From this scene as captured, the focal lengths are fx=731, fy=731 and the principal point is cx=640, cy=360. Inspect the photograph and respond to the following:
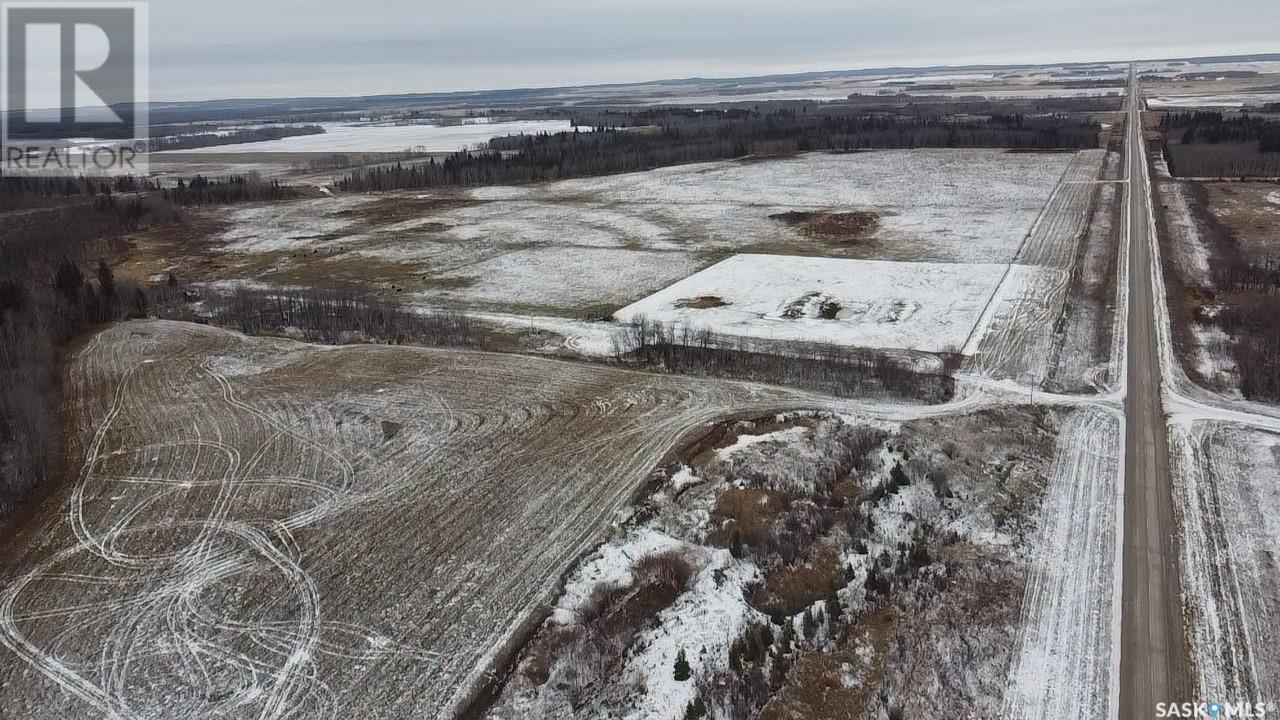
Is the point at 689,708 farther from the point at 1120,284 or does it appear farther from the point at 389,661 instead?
the point at 1120,284

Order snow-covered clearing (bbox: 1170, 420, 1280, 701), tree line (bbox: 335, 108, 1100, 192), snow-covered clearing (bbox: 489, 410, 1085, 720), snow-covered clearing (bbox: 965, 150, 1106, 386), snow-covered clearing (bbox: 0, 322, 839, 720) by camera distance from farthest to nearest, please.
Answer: tree line (bbox: 335, 108, 1100, 192)
snow-covered clearing (bbox: 965, 150, 1106, 386)
snow-covered clearing (bbox: 0, 322, 839, 720)
snow-covered clearing (bbox: 1170, 420, 1280, 701)
snow-covered clearing (bbox: 489, 410, 1085, 720)

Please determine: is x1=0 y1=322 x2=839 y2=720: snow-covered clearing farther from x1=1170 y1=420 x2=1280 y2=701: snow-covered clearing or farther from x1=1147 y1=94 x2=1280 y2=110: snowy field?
x1=1147 y1=94 x2=1280 y2=110: snowy field

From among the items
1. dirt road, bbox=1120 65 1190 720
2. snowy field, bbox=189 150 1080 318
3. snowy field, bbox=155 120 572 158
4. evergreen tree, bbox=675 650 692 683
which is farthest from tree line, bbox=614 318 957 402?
snowy field, bbox=155 120 572 158

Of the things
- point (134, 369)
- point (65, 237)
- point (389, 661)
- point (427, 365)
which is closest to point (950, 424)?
point (389, 661)

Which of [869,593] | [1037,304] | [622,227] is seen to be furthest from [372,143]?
[869,593]

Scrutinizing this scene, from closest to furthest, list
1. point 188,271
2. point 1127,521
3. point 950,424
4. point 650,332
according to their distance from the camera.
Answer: point 1127,521 → point 950,424 → point 650,332 → point 188,271

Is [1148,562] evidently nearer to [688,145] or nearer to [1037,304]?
[1037,304]
